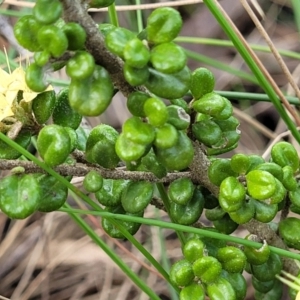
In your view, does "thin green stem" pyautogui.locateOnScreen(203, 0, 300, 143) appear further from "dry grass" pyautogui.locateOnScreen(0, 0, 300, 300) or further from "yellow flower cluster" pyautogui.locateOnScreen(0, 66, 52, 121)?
"dry grass" pyautogui.locateOnScreen(0, 0, 300, 300)

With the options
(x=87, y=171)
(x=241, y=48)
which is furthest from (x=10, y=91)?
(x=241, y=48)

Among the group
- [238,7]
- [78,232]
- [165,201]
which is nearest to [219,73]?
[238,7]

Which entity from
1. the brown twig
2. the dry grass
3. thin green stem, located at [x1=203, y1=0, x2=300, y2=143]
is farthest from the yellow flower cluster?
the dry grass

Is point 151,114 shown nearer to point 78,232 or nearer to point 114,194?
point 114,194

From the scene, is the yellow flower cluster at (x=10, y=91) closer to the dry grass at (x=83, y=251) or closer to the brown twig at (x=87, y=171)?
the brown twig at (x=87, y=171)

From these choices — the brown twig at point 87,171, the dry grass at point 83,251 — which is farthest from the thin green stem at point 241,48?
the dry grass at point 83,251
